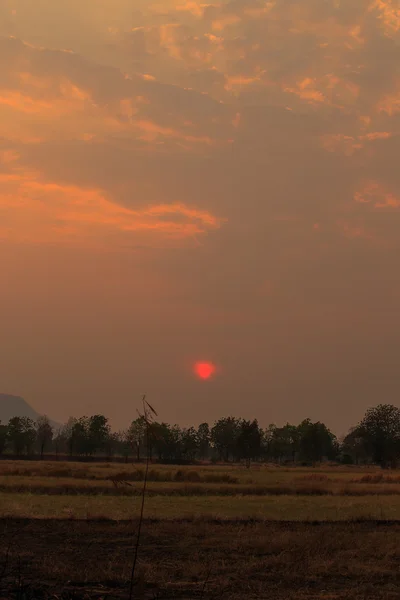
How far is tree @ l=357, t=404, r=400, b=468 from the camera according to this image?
5074 inches

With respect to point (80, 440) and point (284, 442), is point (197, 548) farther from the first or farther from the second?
point (284, 442)

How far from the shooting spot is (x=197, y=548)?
20109mm

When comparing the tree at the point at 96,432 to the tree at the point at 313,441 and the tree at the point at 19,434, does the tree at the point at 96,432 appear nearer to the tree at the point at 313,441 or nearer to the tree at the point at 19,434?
the tree at the point at 19,434

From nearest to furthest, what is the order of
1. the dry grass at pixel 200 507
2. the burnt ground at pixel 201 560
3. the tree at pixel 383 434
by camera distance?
the burnt ground at pixel 201 560 < the dry grass at pixel 200 507 < the tree at pixel 383 434

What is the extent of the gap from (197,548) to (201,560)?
90.9 inches

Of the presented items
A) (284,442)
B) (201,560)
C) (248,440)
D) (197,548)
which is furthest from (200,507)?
(284,442)

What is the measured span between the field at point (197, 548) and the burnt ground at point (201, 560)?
0.03 metres

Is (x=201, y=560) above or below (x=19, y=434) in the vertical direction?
below

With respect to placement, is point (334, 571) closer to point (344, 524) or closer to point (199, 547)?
point (199, 547)

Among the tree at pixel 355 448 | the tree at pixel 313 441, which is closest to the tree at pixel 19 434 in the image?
the tree at pixel 313 441

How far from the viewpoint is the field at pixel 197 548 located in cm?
1393

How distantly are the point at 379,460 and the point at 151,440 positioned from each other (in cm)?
13754

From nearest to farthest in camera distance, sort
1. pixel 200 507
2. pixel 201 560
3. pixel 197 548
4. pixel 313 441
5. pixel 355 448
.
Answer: pixel 201 560
pixel 197 548
pixel 200 507
pixel 313 441
pixel 355 448

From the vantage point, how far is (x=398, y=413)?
140 metres
